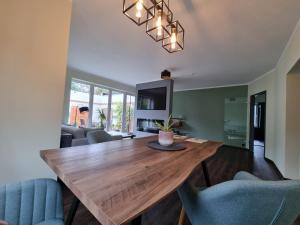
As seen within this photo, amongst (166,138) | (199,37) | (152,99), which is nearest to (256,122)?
(152,99)

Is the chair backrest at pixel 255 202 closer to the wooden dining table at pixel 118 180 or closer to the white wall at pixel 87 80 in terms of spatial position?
the wooden dining table at pixel 118 180

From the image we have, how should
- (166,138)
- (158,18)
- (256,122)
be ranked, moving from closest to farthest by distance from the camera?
(158,18), (166,138), (256,122)

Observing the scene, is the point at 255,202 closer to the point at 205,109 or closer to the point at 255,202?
the point at 255,202

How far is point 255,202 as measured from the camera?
0.64 meters

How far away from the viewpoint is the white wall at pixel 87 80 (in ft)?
14.9

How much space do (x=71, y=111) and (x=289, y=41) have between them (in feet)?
18.1

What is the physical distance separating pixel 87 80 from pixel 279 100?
5.40m

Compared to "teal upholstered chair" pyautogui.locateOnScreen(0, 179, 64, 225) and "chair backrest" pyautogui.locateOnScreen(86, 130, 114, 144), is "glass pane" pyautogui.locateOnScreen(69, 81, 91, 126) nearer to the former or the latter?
"chair backrest" pyautogui.locateOnScreen(86, 130, 114, 144)

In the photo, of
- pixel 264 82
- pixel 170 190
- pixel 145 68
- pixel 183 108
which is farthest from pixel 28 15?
pixel 183 108

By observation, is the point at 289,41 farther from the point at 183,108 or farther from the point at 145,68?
the point at 183,108

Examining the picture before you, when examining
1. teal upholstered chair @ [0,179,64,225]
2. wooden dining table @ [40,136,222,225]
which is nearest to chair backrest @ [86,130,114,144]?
wooden dining table @ [40,136,222,225]

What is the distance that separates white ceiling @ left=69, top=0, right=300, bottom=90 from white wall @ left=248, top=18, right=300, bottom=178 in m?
0.18

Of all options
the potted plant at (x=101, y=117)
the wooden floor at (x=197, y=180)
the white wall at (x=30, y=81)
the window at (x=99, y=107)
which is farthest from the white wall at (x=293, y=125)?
the potted plant at (x=101, y=117)

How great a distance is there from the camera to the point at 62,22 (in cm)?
182
